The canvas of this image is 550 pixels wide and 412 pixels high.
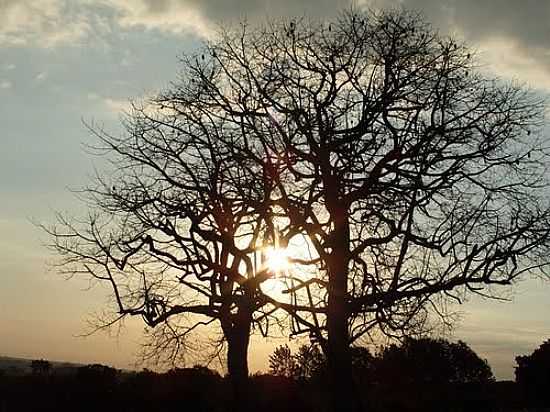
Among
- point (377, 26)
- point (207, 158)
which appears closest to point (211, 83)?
point (207, 158)

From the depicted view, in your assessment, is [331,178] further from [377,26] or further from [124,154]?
[124,154]

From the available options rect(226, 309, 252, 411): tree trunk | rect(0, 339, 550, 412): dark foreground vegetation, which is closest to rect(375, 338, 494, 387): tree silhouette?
rect(0, 339, 550, 412): dark foreground vegetation

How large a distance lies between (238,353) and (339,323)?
584cm

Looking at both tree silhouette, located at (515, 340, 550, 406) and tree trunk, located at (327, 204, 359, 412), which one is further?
tree silhouette, located at (515, 340, 550, 406)

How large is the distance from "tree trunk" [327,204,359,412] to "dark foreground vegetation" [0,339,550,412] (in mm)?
2157

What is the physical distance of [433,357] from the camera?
42438 mm

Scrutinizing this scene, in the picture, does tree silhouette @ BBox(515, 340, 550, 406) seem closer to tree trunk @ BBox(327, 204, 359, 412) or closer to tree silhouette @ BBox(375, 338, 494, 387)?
tree silhouette @ BBox(375, 338, 494, 387)

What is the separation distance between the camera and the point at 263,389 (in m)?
31.3

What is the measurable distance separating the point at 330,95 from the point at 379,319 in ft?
19.4

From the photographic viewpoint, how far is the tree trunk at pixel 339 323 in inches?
744

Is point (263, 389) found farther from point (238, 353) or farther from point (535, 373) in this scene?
point (535, 373)

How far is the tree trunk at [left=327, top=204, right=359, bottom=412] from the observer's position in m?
18.9

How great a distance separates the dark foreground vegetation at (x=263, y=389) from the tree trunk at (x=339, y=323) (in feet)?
7.08

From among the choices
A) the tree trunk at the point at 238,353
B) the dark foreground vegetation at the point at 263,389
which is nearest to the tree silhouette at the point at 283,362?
the dark foreground vegetation at the point at 263,389
